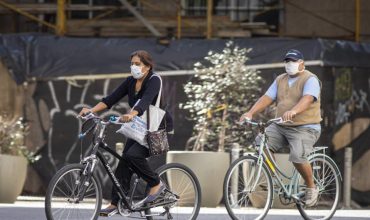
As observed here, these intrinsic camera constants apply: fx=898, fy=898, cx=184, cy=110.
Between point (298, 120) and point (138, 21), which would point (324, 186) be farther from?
point (138, 21)

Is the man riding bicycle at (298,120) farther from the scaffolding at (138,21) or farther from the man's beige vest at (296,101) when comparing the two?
the scaffolding at (138,21)

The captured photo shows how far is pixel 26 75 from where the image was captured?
48.1ft

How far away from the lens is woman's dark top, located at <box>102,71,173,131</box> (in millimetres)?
8141

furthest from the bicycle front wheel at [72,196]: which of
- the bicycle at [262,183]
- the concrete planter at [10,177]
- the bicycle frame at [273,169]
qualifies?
the concrete planter at [10,177]

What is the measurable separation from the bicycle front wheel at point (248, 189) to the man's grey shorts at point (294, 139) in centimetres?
36

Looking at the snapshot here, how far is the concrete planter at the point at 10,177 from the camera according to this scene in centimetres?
1245

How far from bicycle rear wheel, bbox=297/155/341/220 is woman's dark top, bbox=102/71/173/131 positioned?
5.87 ft

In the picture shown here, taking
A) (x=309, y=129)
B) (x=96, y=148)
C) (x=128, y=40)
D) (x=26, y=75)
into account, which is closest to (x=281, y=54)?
(x=128, y=40)

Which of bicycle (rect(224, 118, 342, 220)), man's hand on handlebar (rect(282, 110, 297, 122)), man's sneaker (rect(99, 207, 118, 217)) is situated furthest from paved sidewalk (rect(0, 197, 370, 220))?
man's hand on handlebar (rect(282, 110, 297, 122))

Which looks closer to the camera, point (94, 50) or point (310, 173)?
point (310, 173)

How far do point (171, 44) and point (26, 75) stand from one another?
242 centimetres

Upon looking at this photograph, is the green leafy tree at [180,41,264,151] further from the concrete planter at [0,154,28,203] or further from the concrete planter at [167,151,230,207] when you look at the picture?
the concrete planter at [0,154,28,203]

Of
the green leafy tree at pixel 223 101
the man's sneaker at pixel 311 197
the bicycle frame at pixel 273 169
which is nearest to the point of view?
the bicycle frame at pixel 273 169

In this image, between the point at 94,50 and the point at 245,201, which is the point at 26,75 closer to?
the point at 94,50
